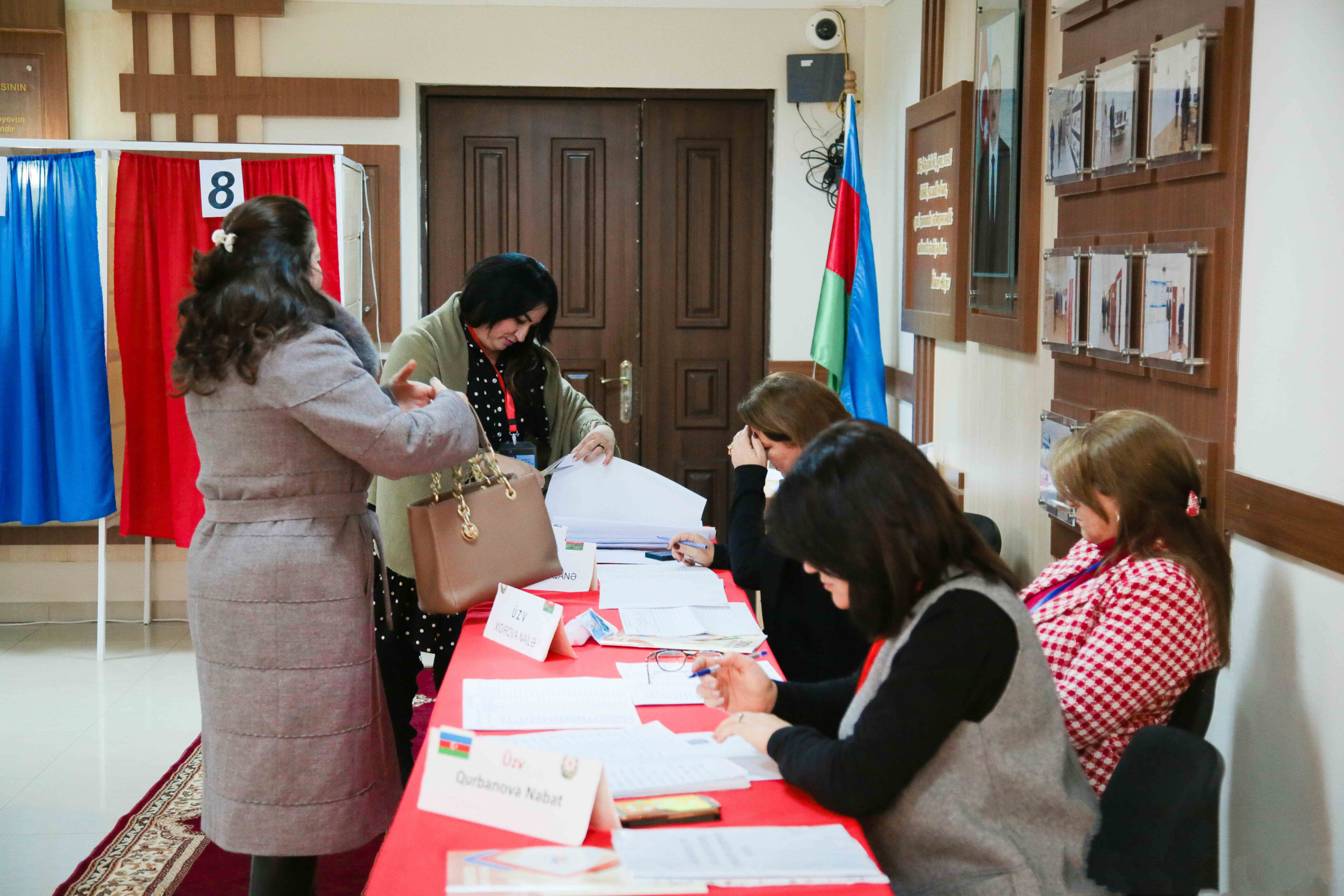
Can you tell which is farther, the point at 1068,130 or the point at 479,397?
the point at 479,397

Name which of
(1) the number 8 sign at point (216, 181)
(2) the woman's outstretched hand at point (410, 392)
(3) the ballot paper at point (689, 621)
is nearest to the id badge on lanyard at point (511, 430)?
(2) the woman's outstretched hand at point (410, 392)

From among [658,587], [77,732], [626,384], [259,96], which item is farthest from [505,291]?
[259,96]

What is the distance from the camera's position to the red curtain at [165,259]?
4.38 metres

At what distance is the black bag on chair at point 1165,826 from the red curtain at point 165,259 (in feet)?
11.6

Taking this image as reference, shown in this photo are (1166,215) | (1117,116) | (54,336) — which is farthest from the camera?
(54,336)

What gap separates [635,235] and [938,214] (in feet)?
5.38

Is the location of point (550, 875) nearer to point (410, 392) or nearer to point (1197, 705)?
point (1197, 705)

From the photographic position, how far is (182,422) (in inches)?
172

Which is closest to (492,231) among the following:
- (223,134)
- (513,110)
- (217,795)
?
(513,110)

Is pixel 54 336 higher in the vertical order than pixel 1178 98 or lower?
lower

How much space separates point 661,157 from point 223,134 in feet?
6.02

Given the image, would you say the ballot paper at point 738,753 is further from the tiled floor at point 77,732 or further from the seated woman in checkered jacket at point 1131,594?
Result: the tiled floor at point 77,732

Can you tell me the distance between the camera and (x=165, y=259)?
442 centimetres

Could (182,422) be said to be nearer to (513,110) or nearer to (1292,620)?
(513,110)
